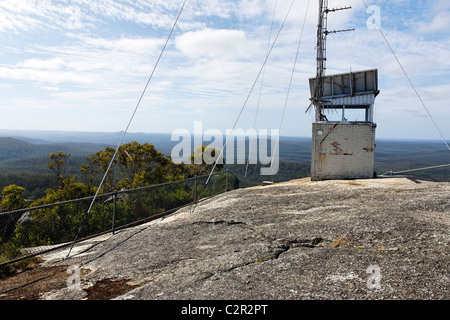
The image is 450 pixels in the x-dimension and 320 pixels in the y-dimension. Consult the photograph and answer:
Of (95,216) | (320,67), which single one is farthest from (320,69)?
(95,216)

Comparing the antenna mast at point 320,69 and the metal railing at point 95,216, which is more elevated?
the antenna mast at point 320,69

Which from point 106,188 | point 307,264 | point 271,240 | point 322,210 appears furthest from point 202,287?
point 106,188

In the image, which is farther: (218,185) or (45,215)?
(218,185)

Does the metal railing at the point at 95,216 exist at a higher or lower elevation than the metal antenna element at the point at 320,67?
lower

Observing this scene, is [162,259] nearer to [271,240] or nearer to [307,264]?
[271,240]

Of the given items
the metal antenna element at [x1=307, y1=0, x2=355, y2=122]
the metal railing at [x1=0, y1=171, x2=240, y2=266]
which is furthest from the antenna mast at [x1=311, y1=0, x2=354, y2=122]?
the metal railing at [x1=0, y1=171, x2=240, y2=266]

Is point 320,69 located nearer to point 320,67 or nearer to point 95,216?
point 320,67

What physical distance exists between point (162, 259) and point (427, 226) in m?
5.33

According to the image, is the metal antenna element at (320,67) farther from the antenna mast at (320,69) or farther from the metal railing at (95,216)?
the metal railing at (95,216)

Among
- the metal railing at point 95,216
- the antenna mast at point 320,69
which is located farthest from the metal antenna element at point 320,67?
the metal railing at point 95,216

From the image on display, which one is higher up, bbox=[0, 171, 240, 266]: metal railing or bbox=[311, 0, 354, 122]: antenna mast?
bbox=[311, 0, 354, 122]: antenna mast

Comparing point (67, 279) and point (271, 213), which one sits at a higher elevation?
point (271, 213)

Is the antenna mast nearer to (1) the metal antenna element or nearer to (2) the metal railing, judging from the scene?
(1) the metal antenna element

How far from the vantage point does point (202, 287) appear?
4.98 meters
